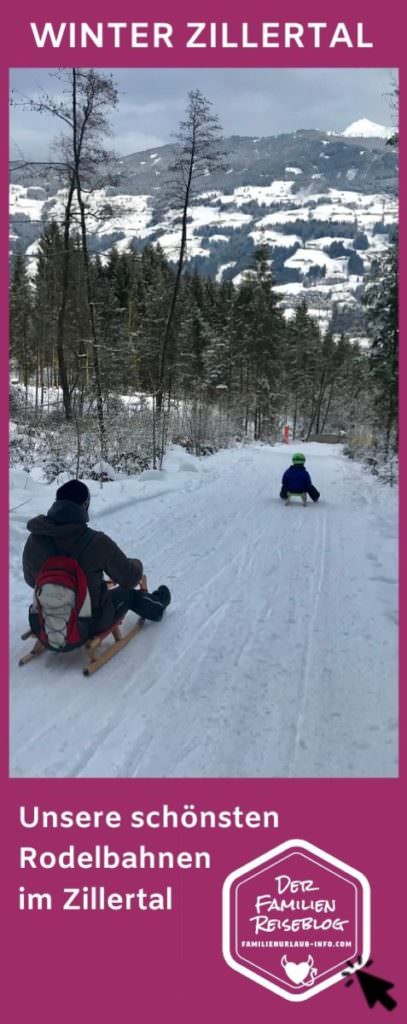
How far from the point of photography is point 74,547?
4602 millimetres

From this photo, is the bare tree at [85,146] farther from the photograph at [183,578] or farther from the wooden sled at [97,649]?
the wooden sled at [97,649]

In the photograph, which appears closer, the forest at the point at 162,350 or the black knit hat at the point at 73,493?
the black knit hat at the point at 73,493

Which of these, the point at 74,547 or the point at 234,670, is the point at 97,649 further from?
the point at 234,670

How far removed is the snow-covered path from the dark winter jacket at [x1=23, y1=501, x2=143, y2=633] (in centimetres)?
55

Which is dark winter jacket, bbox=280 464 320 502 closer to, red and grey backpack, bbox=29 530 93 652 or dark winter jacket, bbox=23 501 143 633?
dark winter jacket, bbox=23 501 143 633

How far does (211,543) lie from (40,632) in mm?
3903

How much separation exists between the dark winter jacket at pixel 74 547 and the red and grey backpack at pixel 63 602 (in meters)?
0.05

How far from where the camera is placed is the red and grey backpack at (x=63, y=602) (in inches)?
178

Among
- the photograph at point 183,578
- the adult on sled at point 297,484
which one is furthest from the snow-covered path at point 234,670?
the adult on sled at point 297,484

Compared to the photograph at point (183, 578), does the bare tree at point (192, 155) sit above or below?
above

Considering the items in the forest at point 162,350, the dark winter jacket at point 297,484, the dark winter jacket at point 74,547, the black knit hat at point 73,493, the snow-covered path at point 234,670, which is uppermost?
the forest at point 162,350
